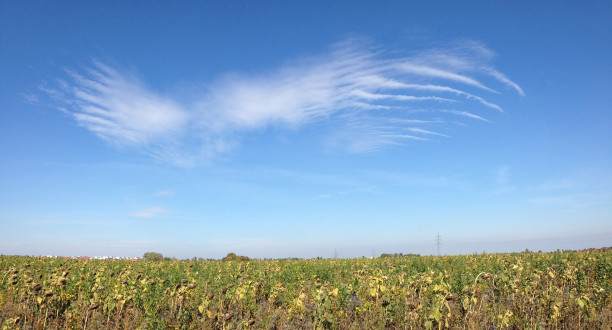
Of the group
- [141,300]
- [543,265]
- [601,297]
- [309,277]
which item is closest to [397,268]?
[309,277]

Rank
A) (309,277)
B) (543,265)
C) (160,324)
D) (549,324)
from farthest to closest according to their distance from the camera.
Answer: (543,265) < (309,277) < (549,324) < (160,324)

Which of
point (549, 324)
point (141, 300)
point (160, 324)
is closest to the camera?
point (160, 324)

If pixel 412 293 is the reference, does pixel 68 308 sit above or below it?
below

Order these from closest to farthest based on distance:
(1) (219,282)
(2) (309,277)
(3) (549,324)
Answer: (3) (549,324) → (1) (219,282) → (2) (309,277)

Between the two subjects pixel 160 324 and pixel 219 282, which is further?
pixel 219 282

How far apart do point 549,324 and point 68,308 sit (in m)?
12.0

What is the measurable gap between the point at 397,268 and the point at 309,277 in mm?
4945

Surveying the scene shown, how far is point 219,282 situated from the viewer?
13281 millimetres

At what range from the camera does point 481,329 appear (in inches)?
A: 303

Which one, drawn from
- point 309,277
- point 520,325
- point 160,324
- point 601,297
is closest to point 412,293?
point 520,325

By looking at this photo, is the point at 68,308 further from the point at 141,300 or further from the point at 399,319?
the point at 399,319

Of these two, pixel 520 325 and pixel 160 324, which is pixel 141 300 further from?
pixel 520 325

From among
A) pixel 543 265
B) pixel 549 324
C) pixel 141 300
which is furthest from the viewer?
pixel 543 265

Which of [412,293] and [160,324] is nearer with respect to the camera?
[160,324]
